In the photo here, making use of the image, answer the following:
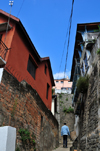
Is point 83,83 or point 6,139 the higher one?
point 83,83

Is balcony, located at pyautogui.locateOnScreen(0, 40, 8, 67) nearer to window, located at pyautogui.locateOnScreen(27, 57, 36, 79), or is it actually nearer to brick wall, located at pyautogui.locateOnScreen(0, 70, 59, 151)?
brick wall, located at pyautogui.locateOnScreen(0, 70, 59, 151)

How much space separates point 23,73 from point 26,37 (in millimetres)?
2643

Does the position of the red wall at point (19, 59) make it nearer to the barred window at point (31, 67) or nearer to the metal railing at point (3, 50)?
the metal railing at point (3, 50)

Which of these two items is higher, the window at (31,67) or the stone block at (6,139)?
the window at (31,67)

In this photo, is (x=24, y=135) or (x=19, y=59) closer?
(x=24, y=135)

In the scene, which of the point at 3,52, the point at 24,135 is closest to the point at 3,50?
the point at 3,52

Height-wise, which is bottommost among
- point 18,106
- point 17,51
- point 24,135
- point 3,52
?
point 24,135

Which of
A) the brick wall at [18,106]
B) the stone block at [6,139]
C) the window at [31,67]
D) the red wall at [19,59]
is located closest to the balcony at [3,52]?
the red wall at [19,59]

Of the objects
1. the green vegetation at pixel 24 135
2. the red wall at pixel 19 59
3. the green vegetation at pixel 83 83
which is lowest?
the green vegetation at pixel 24 135

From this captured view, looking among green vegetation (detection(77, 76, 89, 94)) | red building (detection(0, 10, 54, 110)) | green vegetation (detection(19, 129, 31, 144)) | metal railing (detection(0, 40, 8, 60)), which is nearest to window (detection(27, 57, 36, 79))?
red building (detection(0, 10, 54, 110))

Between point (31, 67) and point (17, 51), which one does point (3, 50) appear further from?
point (31, 67)

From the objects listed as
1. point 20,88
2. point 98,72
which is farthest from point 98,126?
point 20,88

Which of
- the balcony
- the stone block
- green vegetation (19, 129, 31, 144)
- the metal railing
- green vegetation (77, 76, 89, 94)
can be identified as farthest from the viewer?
green vegetation (77, 76, 89, 94)

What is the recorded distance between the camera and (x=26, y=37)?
1009 centimetres
